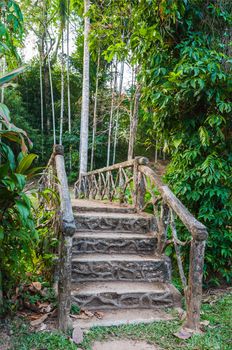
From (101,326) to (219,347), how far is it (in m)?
0.92

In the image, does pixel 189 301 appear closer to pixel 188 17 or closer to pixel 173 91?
pixel 173 91

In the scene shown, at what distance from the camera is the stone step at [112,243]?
328 cm

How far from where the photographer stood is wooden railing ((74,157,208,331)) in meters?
2.50

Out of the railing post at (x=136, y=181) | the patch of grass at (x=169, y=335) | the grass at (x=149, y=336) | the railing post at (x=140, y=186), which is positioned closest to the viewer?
the grass at (x=149, y=336)

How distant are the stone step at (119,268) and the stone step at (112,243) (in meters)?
0.11

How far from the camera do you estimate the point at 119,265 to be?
3102 millimetres

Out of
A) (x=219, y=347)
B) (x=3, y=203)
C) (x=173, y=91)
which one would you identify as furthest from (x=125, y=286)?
(x=173, y=91)

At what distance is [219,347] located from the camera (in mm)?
2234

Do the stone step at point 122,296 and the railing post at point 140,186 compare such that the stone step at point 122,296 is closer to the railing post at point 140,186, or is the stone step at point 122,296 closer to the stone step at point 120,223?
the stone step at point 120,223

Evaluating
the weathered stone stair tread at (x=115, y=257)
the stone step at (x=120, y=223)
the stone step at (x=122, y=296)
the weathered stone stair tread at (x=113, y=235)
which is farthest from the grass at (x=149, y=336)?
the stone step at (x=120, y=223)

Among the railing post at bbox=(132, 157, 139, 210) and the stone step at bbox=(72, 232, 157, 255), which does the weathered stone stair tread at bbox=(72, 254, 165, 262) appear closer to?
the stone step at bbox=(72, 232, 157, 255)

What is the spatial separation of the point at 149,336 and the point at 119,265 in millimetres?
823

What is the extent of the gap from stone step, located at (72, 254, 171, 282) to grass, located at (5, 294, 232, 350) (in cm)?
57

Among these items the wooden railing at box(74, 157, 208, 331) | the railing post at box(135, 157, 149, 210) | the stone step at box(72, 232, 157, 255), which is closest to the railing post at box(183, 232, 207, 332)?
the wooden railing at box(74, 157, 208, 331)
